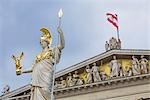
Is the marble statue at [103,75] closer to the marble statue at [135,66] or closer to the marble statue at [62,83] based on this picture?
the marble statue at [135,66]

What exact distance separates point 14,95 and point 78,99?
13.1 feet

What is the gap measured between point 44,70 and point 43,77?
11 centimetres

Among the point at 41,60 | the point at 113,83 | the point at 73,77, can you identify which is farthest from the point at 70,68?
the point at 41,60

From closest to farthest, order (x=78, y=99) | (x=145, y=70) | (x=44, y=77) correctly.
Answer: (x=44, y=77) → (x=145, y=70) → (x=78, y=99)

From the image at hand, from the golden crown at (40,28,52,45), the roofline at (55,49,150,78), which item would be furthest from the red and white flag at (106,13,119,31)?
the golden crown at (40,28,52,45)

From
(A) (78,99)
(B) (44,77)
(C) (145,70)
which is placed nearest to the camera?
(B) (44,77)

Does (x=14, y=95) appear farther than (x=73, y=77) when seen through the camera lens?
Yes

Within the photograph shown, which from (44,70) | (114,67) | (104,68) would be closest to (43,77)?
(44,70)

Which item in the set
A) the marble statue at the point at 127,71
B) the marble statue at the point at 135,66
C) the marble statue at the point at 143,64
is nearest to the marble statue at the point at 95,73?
the marble statue at the point at 127,71

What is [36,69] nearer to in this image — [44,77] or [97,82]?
[44,77]

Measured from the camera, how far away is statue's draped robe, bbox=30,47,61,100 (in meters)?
7.31

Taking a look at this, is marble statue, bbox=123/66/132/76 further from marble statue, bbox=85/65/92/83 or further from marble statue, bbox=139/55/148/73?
marble statue, bbox=85/65/92/83

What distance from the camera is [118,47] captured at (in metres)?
29.8

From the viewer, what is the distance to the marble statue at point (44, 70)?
7355 mm
